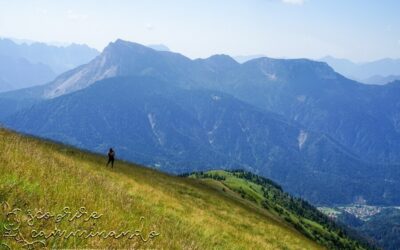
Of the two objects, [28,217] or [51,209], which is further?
[51,209]

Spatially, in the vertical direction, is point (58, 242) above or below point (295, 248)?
above

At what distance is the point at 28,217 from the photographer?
8.02 metres

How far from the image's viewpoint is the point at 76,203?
10.4m

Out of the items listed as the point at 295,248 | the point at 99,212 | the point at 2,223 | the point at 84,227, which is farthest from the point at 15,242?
the point at 295,248

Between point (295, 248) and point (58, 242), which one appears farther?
point (295, 248)

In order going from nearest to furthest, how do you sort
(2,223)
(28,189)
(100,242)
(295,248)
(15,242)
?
(15,242), (2,223), (100,242), (28,189), (295,248)

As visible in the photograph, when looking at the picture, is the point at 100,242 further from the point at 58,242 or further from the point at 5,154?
the point at 5,154

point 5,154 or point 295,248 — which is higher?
point 5,154

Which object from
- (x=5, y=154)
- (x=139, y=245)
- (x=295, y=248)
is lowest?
(x=295, y=248)

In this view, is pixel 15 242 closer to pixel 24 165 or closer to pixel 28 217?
pixel 28 217

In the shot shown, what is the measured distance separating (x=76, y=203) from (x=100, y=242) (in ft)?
8.72

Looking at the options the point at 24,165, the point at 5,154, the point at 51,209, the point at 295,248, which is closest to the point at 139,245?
the point at 51,209

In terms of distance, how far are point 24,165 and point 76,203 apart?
7.93 ft

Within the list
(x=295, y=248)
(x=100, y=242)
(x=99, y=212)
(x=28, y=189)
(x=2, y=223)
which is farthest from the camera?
(x=295, y=248)
